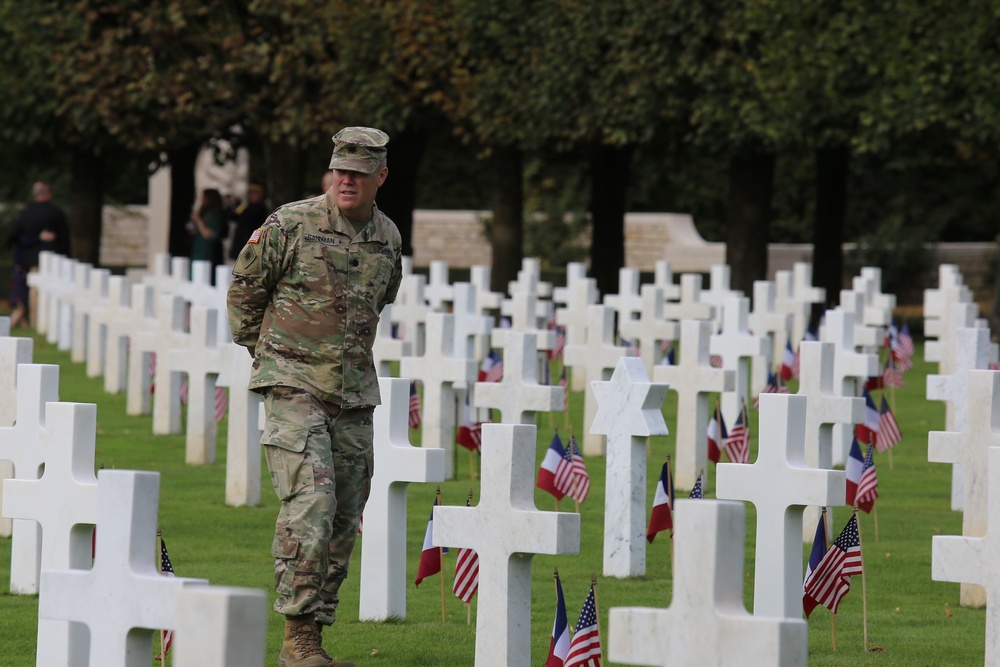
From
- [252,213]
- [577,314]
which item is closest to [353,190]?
[577,314]

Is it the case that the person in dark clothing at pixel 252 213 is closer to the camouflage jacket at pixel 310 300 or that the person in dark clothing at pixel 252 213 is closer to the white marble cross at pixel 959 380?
the white marble cross at pixel 959 380

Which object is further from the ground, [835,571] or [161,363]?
[161,363]

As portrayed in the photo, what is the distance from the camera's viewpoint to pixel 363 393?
258 inches

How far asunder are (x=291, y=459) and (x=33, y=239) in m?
19.4

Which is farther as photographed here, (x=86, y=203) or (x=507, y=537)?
(x=86, y=203)

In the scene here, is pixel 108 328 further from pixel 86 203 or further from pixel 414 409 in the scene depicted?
pixel 86 203

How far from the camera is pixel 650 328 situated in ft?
51.4

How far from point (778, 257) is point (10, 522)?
28.0 m

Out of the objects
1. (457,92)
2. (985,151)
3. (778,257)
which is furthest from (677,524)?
(778,257)

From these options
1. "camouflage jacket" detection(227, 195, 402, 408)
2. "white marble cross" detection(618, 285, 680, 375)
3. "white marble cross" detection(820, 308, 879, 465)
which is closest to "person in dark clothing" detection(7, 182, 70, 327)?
"white marble cross" detection(618, 285, 680, 375)

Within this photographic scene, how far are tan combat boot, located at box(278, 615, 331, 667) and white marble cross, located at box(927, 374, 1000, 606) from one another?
2.81m

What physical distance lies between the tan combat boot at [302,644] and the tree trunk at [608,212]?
21.1 m

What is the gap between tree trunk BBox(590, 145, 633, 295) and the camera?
27.4 metres

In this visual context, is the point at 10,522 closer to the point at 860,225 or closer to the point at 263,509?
the point at 263,509
